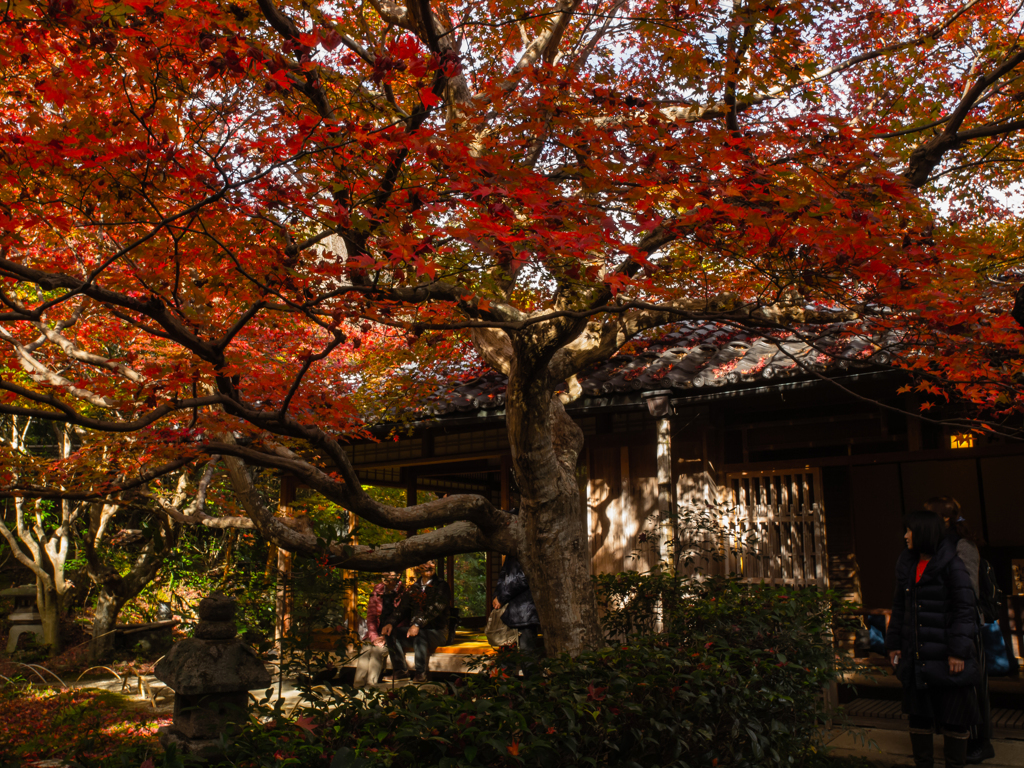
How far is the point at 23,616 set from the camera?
1391cm

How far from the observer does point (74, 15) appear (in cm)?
396

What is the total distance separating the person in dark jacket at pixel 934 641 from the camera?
4.50 m

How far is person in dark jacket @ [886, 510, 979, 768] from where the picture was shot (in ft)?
14.8

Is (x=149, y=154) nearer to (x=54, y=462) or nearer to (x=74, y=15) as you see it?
(x=74, y=15)

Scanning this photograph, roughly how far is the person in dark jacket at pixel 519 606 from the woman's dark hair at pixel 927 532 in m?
3.45

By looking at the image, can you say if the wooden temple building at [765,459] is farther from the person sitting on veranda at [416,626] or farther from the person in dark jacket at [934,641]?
the person in dark jacket at [934,641]

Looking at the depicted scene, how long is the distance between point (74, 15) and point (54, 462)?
28.0 feet

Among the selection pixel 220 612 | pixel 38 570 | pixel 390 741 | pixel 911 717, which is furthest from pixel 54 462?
pixel 911 717

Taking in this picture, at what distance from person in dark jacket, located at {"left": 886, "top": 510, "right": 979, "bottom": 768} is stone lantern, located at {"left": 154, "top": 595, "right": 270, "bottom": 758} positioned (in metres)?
4.02

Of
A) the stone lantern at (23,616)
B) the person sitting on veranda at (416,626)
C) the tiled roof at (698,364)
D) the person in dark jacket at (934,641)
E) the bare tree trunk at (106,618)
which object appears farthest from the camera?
the stone lantern at (23,616)

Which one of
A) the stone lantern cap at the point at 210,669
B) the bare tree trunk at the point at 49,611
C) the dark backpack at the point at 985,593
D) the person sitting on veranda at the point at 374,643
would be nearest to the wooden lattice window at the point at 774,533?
the dark backpack at the point at 985,593

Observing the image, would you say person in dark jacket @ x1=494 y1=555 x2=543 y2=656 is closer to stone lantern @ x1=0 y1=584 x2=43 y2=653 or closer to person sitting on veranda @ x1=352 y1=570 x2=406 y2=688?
person sitting on veranda @ x1=352 y1=570 x2=406 y2=688

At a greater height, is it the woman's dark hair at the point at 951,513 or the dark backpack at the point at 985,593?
the woman's dark hair at the point at 951,513

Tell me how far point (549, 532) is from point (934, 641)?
8.69 ft
